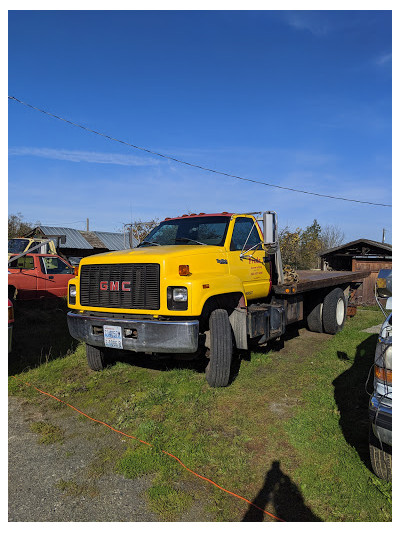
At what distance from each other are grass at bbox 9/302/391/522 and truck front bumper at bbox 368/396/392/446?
1.50 ft

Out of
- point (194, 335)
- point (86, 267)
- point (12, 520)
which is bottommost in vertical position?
point (12, 520)

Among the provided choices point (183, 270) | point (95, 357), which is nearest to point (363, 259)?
point (95, 357)

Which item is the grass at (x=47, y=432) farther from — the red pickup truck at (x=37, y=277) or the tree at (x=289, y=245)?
the tree at (x=289, y=245)

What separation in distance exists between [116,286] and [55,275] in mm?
6566

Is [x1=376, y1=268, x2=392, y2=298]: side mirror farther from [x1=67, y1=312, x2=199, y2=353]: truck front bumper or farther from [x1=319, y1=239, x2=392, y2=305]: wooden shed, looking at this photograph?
[x1=319, y1=239, x2=392, y2=305]: wooden shed

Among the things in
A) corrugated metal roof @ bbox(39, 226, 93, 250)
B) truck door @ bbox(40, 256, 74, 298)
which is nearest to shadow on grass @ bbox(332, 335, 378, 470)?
truck door @ bbox(40, 256, 74, 298)

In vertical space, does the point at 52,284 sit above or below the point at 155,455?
above

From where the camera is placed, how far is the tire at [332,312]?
27.6 ft

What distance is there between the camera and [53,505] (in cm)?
285

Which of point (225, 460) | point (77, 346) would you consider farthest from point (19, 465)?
point (77, 346)

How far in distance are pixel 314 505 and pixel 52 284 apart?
9384 mm

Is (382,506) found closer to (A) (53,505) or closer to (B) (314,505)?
(B) (314,505)

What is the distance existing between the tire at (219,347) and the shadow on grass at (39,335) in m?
2.90

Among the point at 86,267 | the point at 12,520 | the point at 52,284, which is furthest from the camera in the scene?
the point at 52,284
